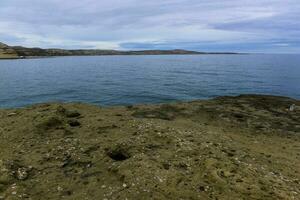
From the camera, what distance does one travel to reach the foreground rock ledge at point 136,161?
11.1 m

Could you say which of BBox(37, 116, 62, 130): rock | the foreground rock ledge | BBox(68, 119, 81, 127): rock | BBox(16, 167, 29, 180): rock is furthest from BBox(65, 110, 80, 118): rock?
BBox(16, 167, 29, 180): rock

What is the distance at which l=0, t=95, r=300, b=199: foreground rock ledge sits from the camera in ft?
36.3

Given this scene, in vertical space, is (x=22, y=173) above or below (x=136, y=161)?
below

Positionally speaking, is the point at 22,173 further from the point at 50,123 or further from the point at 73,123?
the point at 73,123

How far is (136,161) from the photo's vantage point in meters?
12.7

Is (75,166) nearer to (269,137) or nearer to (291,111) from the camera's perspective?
(269,137)

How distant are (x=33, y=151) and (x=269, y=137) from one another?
12752mm

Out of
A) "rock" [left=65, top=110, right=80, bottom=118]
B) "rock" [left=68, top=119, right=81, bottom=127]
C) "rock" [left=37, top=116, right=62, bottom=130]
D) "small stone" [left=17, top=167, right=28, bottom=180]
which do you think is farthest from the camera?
"rock" [left=65, top=110, right=80, bottom=118]

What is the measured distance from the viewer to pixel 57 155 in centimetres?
1389

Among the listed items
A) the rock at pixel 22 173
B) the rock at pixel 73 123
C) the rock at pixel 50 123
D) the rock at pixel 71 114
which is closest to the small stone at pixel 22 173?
the rock at pixel 22 173

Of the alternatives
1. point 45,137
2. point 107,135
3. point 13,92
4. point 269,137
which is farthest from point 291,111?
point 13,92

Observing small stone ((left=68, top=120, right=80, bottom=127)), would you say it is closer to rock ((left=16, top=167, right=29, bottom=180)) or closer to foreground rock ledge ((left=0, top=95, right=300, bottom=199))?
foreground rock ledge ((left=0, top=95, right=300, bottom=199))

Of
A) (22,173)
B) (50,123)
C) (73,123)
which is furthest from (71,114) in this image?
(22,173)

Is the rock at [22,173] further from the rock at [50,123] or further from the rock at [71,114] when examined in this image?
the rock at [71,114]
